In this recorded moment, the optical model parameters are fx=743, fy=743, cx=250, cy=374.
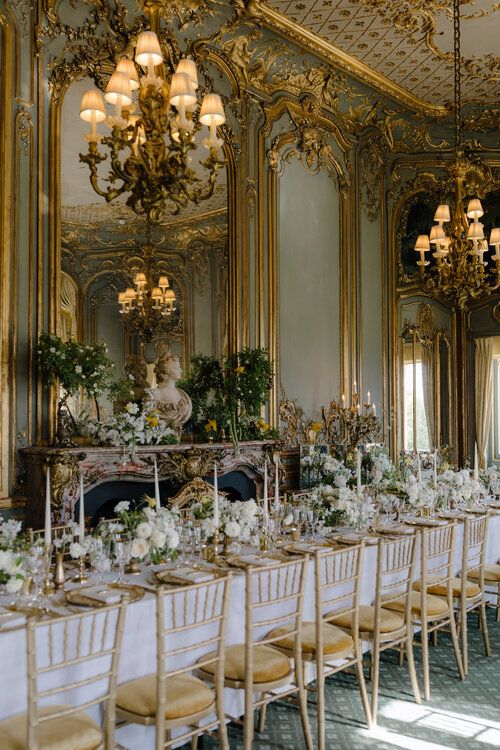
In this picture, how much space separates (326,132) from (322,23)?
130 cm

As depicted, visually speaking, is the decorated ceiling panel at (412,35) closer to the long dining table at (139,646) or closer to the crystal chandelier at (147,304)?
the crystal chandelier at (147,304)

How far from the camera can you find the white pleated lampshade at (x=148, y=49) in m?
4.21

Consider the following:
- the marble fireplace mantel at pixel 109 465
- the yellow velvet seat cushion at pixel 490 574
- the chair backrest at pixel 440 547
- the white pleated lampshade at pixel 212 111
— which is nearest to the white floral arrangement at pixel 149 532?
the marble fireplace mantel at pixel 109 465

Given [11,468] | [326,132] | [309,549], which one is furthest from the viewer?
[326,132]

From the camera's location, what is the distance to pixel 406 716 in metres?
4.23

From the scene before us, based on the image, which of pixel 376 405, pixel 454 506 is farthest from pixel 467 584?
pixel 376 405

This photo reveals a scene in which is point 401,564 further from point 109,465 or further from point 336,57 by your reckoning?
point 336,57

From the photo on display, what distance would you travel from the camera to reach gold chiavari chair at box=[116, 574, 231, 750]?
302 centimetres

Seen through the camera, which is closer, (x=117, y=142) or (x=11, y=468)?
(x=117, y=142)

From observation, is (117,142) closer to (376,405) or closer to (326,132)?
(326,132)

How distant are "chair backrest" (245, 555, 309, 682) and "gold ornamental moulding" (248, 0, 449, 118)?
6085 millimetres

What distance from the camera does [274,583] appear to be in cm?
406

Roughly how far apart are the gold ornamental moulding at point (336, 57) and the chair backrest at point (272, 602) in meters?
6.09

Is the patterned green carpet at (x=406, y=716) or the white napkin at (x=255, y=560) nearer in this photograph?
the patterned green carpet at (x=406, y=716)
